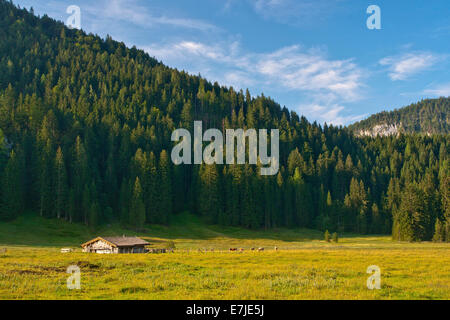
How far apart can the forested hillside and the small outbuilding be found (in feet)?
103

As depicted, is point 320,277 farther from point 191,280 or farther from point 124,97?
point 124,97

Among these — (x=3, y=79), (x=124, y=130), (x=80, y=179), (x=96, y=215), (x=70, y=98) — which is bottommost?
(x=96, y=215)

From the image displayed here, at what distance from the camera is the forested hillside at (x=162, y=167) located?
330 feet

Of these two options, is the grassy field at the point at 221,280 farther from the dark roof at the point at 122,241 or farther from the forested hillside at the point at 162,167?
the forested hillside at the point at 162,167

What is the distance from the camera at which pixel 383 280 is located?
31375mm

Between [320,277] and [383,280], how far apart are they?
521cm

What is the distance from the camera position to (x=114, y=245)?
6175 cm

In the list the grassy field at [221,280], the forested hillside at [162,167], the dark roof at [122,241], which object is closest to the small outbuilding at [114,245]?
the dark roof at [122,241]

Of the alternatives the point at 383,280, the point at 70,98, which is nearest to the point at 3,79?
the point at 70,98
